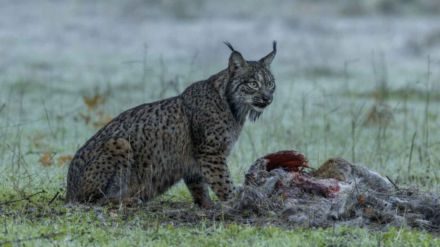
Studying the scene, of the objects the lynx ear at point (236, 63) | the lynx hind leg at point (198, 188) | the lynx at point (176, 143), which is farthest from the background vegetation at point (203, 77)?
the lynx ear at point (236, 63)

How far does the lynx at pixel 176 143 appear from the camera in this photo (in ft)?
29.9

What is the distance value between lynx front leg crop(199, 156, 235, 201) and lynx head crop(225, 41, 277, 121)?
1.77ft

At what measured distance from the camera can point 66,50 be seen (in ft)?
93.1

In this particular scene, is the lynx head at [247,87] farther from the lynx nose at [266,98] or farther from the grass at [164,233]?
the grass at [164,233]

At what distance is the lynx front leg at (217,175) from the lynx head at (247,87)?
541 mm

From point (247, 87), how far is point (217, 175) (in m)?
0.90

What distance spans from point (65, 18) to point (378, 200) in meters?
27.3

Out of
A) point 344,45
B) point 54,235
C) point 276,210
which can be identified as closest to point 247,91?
point 276,210

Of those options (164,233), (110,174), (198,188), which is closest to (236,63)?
(198,188)

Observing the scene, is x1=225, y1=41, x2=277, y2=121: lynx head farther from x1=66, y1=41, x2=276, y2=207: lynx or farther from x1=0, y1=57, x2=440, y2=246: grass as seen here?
x1=0, y1=57, x2=440, y2=246: grass

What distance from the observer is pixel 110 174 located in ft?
29.8

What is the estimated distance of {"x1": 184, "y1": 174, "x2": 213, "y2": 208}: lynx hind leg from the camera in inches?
382

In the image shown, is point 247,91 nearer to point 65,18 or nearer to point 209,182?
point 209,182

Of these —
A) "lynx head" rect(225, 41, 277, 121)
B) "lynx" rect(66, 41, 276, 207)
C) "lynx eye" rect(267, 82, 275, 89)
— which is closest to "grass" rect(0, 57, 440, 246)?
"lynx" rect(66, 41, 276, 207)
